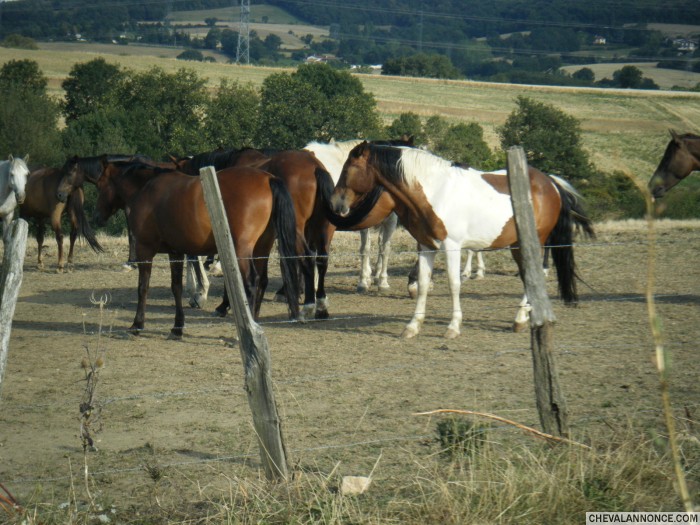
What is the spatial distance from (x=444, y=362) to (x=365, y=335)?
167 centimetres

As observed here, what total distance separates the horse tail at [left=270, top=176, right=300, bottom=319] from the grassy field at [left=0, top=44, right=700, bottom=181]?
117ft

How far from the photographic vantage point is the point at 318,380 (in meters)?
7.35

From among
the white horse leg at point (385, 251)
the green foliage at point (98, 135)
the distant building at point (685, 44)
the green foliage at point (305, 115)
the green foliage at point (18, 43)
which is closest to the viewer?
the white horse leg at point (385, 251)

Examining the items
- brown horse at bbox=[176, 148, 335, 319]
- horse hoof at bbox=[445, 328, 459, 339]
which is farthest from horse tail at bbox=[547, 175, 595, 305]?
brown horse at bbox=[176, 148, 335, 319]

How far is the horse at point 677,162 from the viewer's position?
11.5 meters

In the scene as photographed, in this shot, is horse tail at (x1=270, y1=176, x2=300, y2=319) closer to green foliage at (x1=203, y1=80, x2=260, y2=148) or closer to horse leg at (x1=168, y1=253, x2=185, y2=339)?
horse leg at (x1=168, y1=253, x2=185, y2=339)

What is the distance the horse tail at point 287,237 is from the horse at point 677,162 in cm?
547

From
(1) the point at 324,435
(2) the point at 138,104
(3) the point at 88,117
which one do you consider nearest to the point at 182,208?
(1) the point at 324,435

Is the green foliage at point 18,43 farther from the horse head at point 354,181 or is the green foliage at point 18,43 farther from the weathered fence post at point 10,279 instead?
the weathered fence post at point 10,279

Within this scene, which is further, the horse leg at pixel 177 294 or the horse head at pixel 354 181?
the horse leg at pixel 177 294

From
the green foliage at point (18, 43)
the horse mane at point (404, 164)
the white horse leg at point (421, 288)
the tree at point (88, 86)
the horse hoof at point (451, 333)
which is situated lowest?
the horse hoof at point (451, 333)

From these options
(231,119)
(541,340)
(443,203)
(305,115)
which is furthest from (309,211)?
(305,115)

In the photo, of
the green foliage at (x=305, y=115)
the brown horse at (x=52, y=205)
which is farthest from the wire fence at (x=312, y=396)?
the green foliage at (x=305, y=115)

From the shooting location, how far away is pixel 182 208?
9305mm
